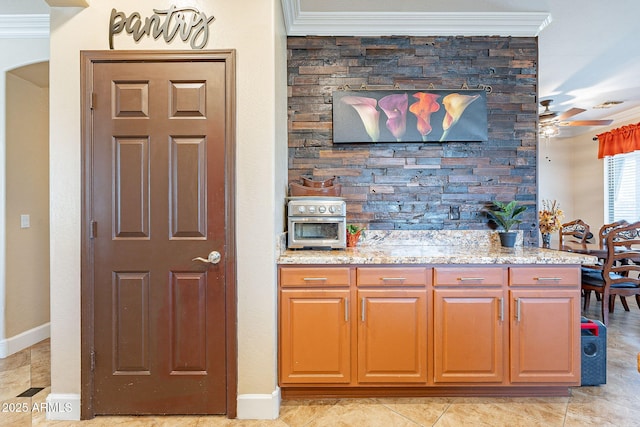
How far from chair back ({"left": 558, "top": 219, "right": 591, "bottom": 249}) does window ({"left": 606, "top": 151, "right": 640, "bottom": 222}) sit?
0.92 metres

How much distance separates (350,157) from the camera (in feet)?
9.08

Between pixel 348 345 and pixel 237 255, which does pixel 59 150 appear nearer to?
pixel 237 255

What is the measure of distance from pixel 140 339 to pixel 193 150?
121cm

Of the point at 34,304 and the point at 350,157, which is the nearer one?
the point at 350,157

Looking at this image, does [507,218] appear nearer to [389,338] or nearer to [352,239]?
[352,239]

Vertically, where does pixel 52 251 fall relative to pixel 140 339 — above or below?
above

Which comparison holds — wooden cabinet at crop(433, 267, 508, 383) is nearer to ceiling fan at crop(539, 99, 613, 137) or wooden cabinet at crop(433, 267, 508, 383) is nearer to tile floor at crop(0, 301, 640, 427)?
tile floor at crop(0, 301, 640, 427)

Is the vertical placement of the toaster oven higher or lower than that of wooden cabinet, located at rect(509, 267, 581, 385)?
higher

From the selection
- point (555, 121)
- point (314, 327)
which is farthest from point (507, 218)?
point (555, 121)

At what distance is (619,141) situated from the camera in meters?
5.06

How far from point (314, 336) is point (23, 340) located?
9.24 ft

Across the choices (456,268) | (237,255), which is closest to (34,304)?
(237,255)

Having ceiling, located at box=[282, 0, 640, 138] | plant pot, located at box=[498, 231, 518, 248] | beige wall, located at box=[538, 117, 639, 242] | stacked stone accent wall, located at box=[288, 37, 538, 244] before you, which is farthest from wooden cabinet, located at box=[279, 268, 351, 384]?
beige wall, located at box=[538, 117, 639, 242]

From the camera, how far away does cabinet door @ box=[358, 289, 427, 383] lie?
2.07 meters
